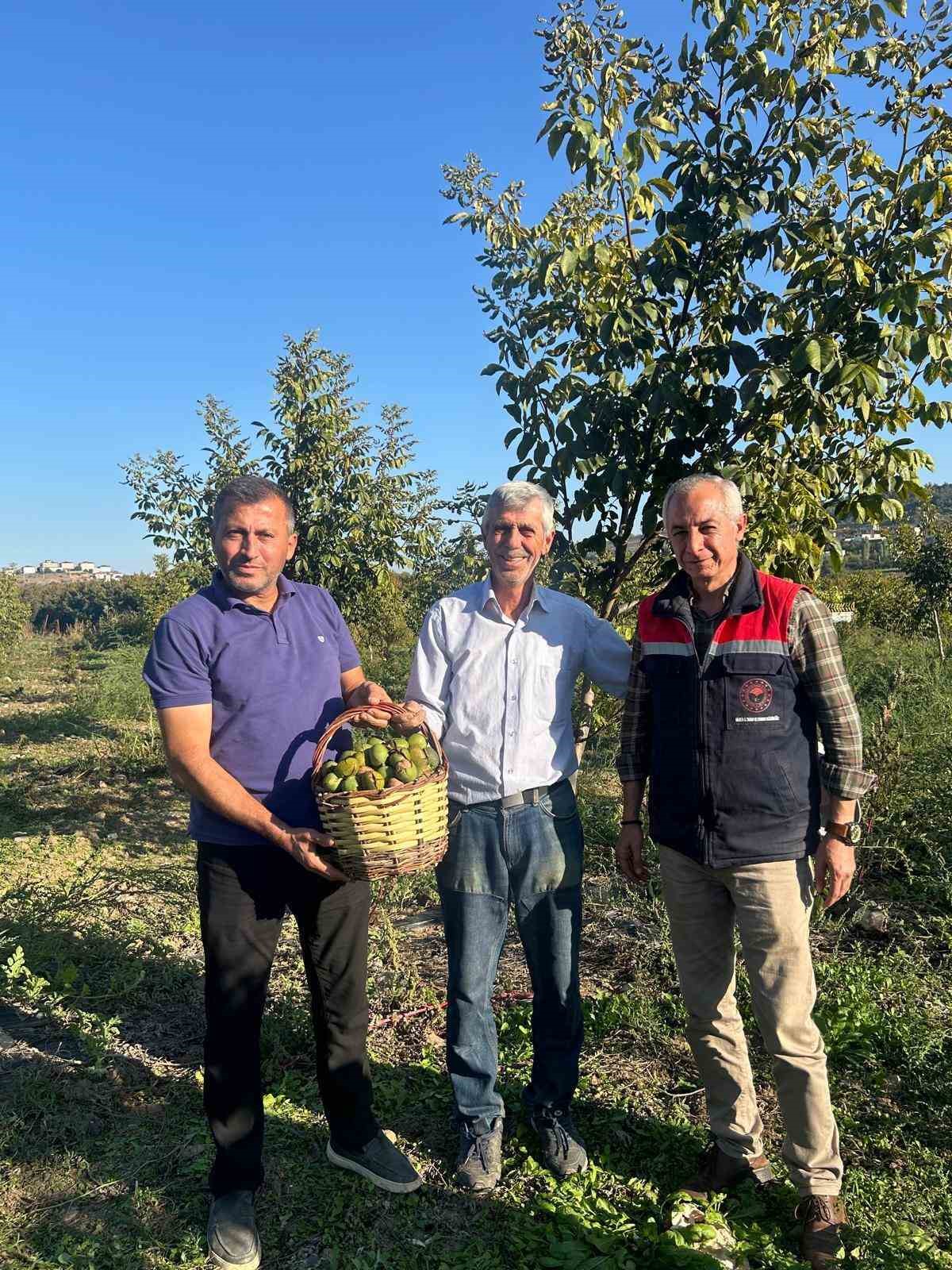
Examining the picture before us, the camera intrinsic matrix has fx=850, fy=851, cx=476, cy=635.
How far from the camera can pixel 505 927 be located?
8.93 feet

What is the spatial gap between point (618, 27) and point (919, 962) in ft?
12.9

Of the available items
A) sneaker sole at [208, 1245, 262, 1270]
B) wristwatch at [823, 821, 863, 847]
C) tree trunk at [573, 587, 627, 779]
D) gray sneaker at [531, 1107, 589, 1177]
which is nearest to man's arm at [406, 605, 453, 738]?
tree trunk at [573, 587, 627, 779]

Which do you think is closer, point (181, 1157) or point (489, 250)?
point (181, 1157)

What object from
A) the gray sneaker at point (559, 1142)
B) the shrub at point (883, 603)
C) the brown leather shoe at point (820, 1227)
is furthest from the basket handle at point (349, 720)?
the shrub at point (883, 603)

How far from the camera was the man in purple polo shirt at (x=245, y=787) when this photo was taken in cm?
231

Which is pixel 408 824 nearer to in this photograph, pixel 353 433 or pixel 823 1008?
pixel 823 1008

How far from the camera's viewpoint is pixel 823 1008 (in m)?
3.26

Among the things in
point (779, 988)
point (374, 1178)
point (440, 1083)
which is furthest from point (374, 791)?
point (440, 1083)

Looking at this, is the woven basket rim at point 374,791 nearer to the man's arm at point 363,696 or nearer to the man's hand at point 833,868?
the man's arm at point 363,696

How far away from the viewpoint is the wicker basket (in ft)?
7.30

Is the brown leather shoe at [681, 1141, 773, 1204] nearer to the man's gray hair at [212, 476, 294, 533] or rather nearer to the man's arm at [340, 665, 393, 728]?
the man's arm at [340, 665, 393, 728]

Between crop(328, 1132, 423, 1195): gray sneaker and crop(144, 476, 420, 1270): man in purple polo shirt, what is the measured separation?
0.7 inches

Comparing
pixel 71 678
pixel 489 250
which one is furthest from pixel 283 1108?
pixel 71 678

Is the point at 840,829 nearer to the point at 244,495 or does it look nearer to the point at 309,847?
the point at 309,847
